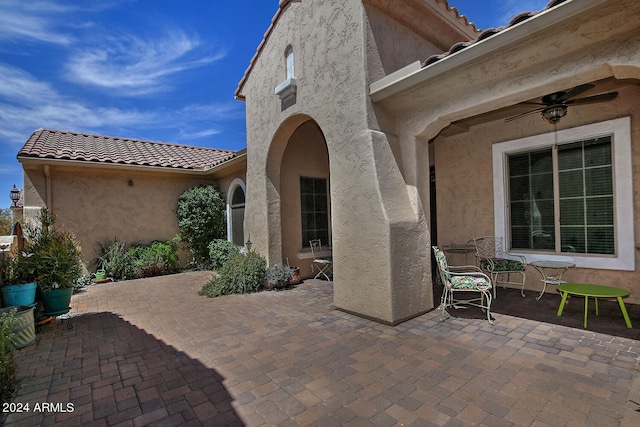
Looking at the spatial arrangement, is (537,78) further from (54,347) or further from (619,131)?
Result: (54,347)

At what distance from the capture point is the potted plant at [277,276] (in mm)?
7328

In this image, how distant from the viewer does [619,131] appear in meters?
5.17

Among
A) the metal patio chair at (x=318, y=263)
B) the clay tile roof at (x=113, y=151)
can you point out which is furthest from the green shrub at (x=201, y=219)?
the metal patio chair at (x=318, y=263)

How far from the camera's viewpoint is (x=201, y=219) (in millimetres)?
10648

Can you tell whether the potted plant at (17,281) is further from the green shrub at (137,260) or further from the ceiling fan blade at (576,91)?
the ceiling fan blade at (576,91)

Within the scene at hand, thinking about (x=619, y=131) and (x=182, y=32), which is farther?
(x=182, y=32)

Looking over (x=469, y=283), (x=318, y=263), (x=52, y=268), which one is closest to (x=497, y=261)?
(x=469, y=283)

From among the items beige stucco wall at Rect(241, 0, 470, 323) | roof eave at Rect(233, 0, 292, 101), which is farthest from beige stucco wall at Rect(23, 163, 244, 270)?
beige stucco wall at Rect(241, 0, 470, 323)

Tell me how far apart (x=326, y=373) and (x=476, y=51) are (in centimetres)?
440

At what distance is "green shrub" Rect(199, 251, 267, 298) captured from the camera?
725 centimetres

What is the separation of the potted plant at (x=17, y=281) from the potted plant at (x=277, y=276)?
4412mm

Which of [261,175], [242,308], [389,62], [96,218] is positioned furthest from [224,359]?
[96,218]

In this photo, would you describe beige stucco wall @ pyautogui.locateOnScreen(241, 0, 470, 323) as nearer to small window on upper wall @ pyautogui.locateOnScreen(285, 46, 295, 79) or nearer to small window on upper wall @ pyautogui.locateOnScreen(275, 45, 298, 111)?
small window on upper wall @ pyautogui.locateOnScreen(275, 45, 298, 111)

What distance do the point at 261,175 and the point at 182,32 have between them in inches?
194
